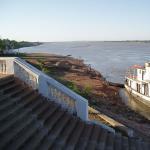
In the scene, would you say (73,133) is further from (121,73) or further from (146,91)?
(121,73)

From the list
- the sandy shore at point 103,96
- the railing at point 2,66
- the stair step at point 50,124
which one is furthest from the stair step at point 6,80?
the sandy shore at point 103,96

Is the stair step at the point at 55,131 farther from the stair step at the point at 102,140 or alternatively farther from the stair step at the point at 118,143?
the stair step at the point at 118,143

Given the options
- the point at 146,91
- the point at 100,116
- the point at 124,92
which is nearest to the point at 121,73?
the point at 124,92

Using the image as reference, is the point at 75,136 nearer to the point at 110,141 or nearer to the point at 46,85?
the point at 110,141

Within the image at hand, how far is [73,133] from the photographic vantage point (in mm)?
10648

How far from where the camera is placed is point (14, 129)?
8648mm

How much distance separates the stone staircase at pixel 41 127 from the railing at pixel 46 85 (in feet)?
0.94

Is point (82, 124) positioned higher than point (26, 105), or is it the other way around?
point (26, 105)

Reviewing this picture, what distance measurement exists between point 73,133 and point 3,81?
320 centimetres

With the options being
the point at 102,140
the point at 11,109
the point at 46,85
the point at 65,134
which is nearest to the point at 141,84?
the point at 46,85

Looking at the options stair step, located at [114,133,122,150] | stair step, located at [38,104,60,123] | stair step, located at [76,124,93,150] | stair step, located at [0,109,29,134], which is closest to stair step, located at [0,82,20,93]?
stair step, located at [0,109,29,134]

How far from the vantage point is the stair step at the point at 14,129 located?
787 cm

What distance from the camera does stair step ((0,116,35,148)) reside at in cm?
787

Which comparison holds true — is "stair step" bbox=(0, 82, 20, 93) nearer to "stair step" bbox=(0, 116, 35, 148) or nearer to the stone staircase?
the stone staircase
